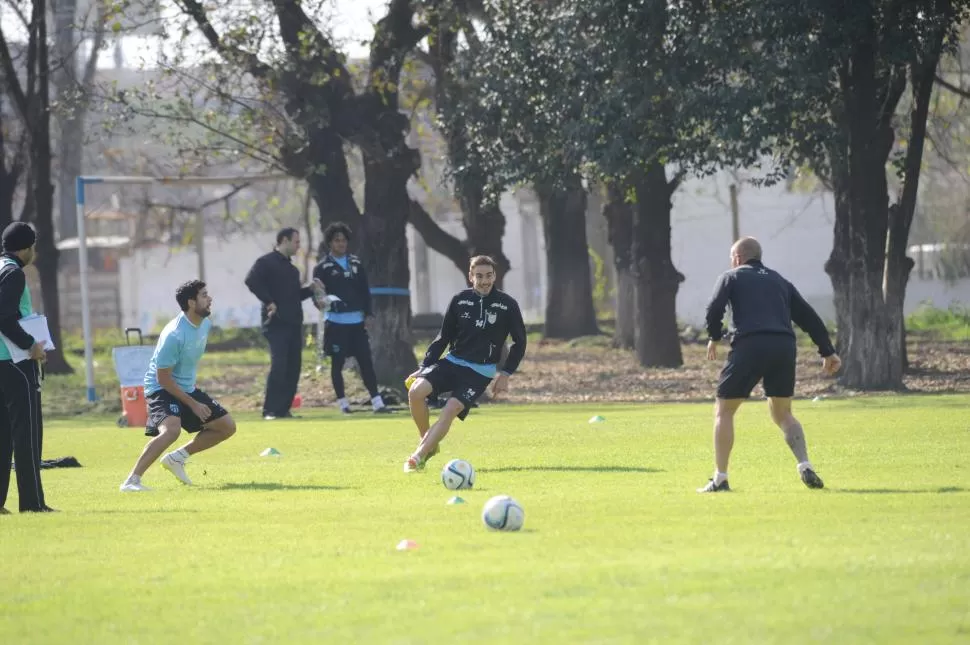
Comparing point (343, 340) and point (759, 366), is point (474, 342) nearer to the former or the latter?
point (759, 366)

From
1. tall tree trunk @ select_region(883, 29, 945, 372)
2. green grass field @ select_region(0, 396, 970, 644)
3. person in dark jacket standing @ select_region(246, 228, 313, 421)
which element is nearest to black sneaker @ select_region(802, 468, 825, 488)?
green grass field @ select_region(0, 396, 970, 644)

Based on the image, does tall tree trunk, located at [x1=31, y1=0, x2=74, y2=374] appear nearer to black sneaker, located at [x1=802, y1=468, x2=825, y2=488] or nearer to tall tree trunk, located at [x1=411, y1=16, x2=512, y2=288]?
tall tree trunk, located at [x1=411, y1=16, x2=512, y2=288]

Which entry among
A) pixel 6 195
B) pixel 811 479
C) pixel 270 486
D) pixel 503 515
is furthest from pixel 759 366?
pixel 6 195

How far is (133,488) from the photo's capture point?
12828 millimetres

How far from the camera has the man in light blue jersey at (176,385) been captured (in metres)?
12.8

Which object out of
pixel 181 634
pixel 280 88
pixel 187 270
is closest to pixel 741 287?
pixel 181 634

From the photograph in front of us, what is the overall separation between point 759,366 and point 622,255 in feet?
74.1

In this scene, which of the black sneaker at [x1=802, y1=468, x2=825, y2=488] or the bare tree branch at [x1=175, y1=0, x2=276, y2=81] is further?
the bare tree branch at [x1=175, y1=0, x2=276, y2=81]

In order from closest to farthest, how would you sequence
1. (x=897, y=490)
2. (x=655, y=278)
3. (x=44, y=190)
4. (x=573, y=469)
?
(x=897, y=490), (x=573, y=469), (x=655, y=278), (x=44, y=190)

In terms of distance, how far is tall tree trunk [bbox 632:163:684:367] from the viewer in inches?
1130

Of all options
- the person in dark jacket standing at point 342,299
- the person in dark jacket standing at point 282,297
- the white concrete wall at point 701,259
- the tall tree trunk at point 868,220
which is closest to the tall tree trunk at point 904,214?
the tall tree trunk at point 868,220

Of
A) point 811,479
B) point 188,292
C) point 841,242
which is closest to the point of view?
point 811,479

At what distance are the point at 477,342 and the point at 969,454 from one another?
13.2ft

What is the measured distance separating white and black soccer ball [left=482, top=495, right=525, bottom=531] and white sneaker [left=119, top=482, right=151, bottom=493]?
4220 millimetres
